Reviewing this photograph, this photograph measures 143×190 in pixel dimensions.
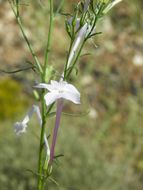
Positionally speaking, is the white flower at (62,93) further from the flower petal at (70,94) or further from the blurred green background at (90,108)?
the blurred green background at (90,108)

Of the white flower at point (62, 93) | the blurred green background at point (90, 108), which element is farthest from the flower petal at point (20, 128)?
the blurred green background at point (90, 108)

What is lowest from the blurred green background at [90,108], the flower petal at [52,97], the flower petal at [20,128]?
the flower petal at [52,97]

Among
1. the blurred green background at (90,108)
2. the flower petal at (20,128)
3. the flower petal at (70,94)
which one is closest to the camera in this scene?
the flower petal at (70,94)

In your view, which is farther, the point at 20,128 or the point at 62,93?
the point at 20,128

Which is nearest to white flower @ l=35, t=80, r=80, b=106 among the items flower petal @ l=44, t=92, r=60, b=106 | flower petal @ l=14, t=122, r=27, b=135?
flower petal @ l=44, t=92, r=60, b=106

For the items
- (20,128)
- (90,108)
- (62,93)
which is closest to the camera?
(62,93)

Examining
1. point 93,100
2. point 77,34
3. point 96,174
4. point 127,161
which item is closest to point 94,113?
point 93,100

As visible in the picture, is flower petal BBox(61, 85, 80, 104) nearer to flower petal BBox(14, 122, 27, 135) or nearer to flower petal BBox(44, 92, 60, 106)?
flower petal BBox(44, 92, 60, 106)

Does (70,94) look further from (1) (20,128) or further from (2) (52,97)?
(1) (20,128)

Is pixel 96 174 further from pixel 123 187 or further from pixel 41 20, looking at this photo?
pixel 41 20

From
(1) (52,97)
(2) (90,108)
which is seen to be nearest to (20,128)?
(1) (52,97)
